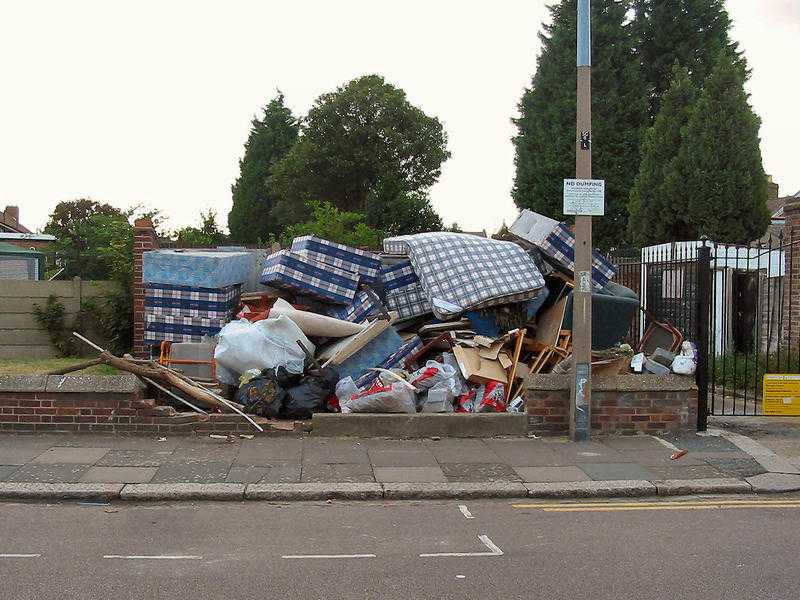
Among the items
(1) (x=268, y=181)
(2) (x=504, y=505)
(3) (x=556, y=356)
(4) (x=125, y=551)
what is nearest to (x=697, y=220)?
(3) (x=556, y=356)

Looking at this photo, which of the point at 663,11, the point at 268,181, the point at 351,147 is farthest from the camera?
the point at 268,181

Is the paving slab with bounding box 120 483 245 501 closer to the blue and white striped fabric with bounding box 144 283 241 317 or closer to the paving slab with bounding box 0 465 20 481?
the paving slab with bounding box 0 465 20 481

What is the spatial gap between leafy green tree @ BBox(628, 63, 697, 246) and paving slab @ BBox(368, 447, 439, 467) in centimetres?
1751

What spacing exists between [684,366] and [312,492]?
17.3ft

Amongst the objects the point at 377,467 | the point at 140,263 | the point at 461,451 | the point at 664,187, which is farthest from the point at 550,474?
the point at 664,187

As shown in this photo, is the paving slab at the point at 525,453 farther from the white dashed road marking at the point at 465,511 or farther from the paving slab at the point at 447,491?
the white dashed road marking at the point at 465,511

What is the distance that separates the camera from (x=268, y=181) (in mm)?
53812

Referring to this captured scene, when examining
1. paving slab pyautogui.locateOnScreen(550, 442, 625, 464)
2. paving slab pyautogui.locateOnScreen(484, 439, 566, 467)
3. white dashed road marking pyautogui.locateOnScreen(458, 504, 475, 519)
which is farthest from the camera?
paving slab pyautogui.locateOnScreen(550, 442, 625, 464)

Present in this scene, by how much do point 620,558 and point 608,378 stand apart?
469cm

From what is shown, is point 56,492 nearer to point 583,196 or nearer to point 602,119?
point 583,196

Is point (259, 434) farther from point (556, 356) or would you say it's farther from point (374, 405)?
point (556, 356)

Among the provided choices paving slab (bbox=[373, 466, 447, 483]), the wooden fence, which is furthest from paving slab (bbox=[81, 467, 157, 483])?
the wooden fence

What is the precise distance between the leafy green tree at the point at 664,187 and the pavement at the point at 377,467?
15.4 meters

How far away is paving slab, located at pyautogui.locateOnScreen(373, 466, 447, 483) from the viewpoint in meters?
8.05
